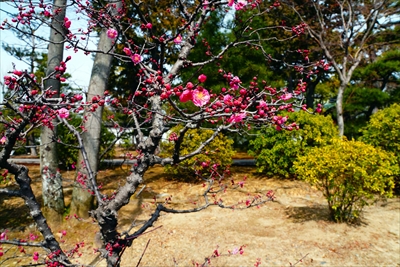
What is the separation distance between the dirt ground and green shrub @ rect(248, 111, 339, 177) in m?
1.45

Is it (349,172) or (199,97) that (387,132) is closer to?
(349,172)

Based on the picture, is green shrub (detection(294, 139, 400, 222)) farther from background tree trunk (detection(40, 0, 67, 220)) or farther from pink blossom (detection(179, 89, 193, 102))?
background tree trunk (detection(40, 0, 67, 220))

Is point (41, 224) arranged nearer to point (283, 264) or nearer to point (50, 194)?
point (283, 264)

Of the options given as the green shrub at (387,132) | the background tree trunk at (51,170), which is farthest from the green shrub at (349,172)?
the background tree trunk at (51,170)

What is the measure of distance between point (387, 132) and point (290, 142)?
2.47 metres

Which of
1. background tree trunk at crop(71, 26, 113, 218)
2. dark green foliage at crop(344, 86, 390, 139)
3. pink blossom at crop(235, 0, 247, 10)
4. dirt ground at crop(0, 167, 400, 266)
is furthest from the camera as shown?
dark green foliage at crop(344, 86, 390, 139)

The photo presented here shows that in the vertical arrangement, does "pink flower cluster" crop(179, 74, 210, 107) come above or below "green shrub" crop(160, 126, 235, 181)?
above

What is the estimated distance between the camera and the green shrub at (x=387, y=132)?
21.9 feet

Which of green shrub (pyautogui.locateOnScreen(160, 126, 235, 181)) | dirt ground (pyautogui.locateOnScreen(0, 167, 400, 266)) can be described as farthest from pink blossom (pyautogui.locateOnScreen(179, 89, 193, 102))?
green shrub (pyautogui.locateOnScreen(160, 126, 235, 181))

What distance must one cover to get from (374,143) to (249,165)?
496 centimetres

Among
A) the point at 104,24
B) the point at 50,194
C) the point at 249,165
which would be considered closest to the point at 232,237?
the point at 50,194

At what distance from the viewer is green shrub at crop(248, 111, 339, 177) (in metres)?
7.95

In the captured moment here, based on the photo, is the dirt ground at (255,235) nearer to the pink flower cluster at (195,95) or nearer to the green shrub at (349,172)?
the green shrub at (349,172)

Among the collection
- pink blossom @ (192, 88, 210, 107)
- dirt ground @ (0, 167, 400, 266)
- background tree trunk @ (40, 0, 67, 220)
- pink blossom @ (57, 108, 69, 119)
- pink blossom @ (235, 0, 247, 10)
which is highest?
pink blossom @ (235, 0, 247, 10)
